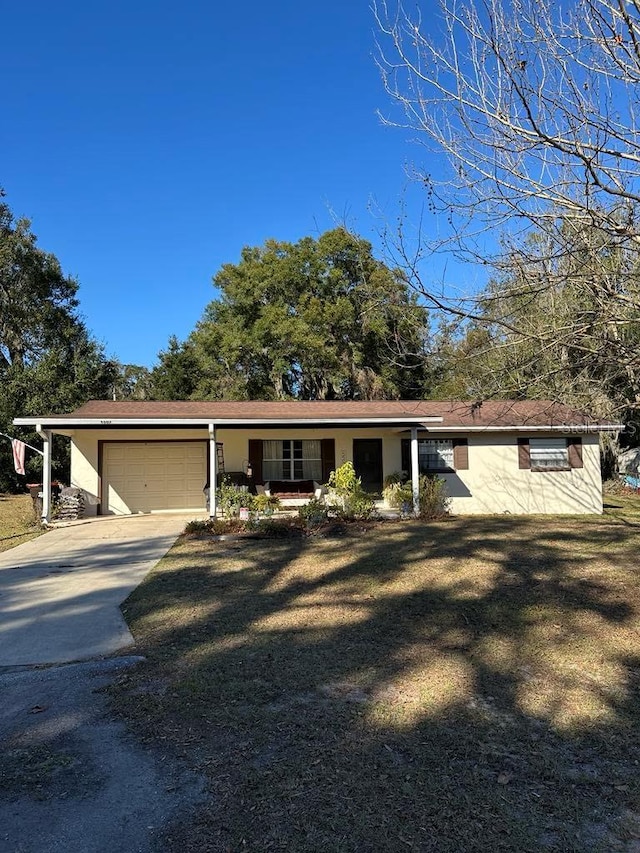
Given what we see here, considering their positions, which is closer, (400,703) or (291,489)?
(400,703)

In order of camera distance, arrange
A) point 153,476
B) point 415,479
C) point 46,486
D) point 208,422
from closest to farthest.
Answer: point 46,486
point 208,422
point 415,479
point 153,476

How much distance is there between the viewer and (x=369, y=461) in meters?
17.4

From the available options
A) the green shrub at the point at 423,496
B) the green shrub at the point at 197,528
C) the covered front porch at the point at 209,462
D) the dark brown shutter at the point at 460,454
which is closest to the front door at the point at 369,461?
the covered front porch at the point at 209,462

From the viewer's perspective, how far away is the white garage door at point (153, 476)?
1661cm

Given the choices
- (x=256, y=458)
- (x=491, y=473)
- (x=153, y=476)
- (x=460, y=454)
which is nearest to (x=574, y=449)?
(x=491, y=473)

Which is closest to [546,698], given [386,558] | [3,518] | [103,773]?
[103,773]

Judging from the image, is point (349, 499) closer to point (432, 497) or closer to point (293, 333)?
point (432, 497)

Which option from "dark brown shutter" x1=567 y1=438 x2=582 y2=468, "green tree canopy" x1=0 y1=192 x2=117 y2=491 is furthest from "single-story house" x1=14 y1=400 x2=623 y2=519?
"green tree canopy" x1=0 y1=192 x2=117 y2=491

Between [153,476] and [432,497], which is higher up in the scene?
[153,476]

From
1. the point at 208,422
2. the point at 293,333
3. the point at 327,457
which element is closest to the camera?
the point at 208,422

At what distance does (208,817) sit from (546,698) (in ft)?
7.99

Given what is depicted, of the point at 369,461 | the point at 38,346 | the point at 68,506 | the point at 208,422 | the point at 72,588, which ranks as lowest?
the point at 72,588

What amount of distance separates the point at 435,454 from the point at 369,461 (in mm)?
1869

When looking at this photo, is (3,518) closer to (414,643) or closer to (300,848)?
(414,643)
